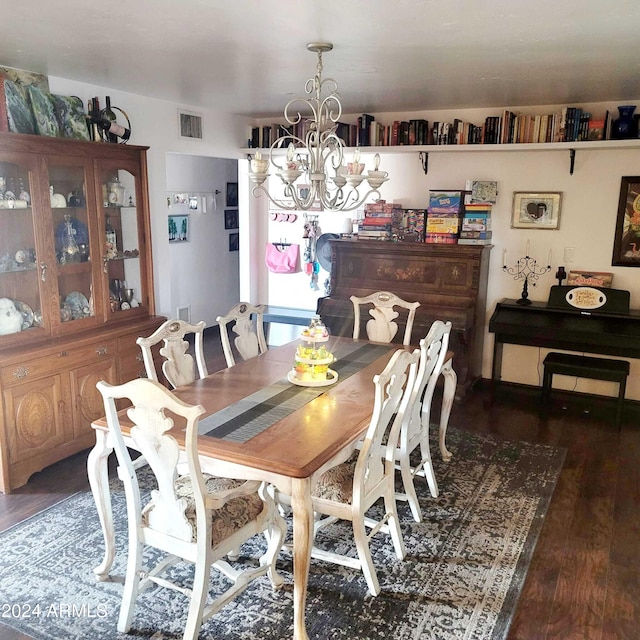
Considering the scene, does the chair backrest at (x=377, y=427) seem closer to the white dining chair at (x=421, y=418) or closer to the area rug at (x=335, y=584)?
the white dining chair at (x=421, y=418)

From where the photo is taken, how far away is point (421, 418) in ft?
10.3

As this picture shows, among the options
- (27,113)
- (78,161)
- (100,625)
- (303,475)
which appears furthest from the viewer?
(78,161)

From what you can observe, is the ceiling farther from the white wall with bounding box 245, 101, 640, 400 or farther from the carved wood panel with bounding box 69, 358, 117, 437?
the carved wood panel with bounding box 69, 358, 117, 437

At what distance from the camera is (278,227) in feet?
19.2

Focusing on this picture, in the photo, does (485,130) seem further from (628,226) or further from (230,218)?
(230,218)

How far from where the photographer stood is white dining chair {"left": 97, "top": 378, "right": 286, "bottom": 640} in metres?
1.89

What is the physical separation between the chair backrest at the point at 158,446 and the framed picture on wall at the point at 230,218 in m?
5.10

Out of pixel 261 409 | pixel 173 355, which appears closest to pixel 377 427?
pixel 261 409

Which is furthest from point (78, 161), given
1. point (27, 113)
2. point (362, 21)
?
point (362, 21)

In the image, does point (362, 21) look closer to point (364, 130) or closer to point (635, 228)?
point (364, 130)

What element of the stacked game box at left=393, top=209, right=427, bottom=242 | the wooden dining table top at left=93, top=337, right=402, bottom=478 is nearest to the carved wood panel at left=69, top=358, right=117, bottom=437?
the wooden dining table top at left=93, top=337, right=402, bottom=478

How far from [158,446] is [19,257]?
200cm

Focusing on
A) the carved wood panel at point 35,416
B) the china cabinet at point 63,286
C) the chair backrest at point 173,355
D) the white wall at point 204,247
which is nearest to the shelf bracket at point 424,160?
the china cabinet at point 63,286

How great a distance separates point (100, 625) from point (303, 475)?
1011mm
